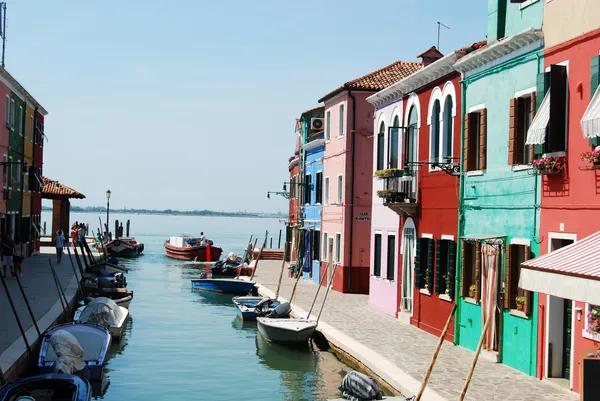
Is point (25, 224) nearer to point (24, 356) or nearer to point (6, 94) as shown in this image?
point (6, 94)

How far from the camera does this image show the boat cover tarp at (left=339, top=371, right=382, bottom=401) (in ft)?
46.1

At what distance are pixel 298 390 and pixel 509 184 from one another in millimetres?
5761

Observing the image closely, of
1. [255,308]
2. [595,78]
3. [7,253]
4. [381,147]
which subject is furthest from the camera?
[7,253]

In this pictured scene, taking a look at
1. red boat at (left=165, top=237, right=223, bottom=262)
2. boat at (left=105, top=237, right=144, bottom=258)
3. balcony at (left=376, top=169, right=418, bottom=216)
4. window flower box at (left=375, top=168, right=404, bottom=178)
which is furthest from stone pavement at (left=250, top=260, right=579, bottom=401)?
boat at (left=105, top=237, right=144, bottom=258)

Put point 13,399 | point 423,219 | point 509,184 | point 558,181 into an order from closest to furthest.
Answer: point 13,399 → point 558,181 → point 509,184 → point 423,219

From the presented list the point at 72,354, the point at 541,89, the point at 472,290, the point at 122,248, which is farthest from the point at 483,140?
the point at 122,248

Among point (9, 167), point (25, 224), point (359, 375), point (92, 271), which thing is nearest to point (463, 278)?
point (359, 375)

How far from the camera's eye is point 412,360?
679 inches

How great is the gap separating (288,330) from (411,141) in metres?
5.86

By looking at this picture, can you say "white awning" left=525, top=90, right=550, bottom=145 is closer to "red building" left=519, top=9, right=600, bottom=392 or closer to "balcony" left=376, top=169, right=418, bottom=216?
"red building" left=519, top=9, right=600, bottom=392

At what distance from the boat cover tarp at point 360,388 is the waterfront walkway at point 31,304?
6.02 meters

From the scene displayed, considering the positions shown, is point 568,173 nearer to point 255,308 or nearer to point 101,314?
point 101,314

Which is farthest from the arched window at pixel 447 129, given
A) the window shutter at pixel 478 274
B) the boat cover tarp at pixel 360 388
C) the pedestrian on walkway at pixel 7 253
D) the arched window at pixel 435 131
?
the pedestrian on walkway at pixel 7 253

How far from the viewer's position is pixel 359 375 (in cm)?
1455
